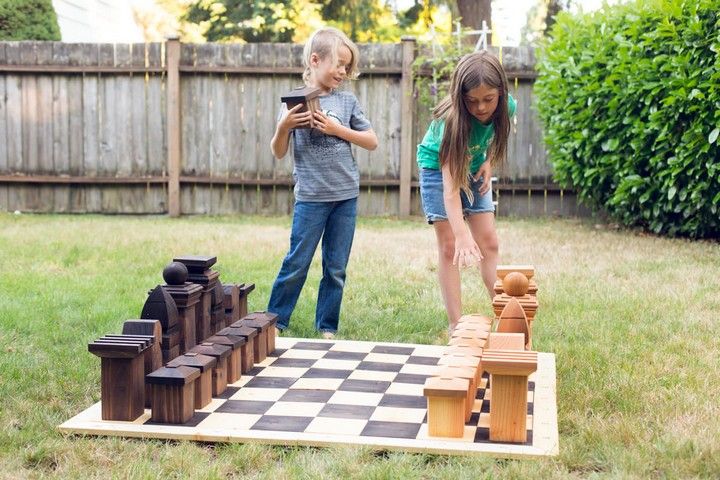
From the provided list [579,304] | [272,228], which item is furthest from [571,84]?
[579,304]

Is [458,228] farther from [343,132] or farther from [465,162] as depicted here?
[343,132]

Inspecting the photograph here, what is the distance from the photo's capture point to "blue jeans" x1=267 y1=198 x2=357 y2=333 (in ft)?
14.3

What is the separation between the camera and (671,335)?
414 centimetres

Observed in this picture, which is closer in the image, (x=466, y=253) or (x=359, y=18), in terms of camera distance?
(x=466, y=253)

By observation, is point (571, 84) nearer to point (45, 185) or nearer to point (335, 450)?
point (45, 185)

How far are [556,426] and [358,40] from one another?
50.8ft

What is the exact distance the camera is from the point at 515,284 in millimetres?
3445

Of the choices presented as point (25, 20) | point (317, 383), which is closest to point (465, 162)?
point (317, 383)

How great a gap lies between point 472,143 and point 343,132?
1.92 ft

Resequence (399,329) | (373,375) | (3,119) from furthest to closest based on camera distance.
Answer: (3,119)
(399,329)
(373,375)

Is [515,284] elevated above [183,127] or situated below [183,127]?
below

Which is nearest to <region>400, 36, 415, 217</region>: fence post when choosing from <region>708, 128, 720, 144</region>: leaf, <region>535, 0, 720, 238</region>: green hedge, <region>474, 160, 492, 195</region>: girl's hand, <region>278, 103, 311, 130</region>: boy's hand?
<region>535, 0, 720, 238</region>: green hedge

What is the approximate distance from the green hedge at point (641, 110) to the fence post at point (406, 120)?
150 centimetres

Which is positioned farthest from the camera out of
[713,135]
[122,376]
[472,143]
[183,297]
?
[713,135]
